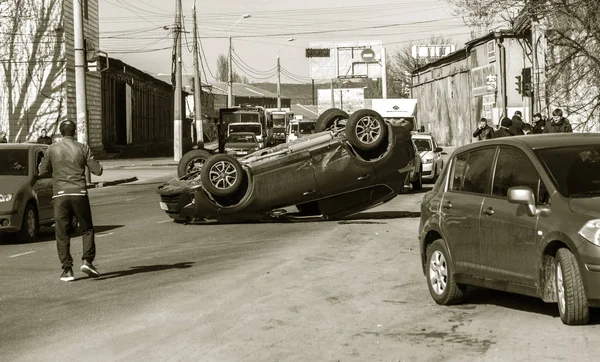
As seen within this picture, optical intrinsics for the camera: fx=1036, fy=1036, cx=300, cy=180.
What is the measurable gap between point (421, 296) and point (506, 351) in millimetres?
2745

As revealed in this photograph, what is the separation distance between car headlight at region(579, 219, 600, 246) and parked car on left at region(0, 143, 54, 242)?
10.4 meters

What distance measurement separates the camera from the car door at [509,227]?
821 cm

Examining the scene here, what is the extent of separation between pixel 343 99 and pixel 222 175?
82.9m

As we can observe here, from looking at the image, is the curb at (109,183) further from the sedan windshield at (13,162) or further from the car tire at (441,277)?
the car tire at (441,277)

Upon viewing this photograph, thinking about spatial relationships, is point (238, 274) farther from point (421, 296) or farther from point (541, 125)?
point (541, 125)

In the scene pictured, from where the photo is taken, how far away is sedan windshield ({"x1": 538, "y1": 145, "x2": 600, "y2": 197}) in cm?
818

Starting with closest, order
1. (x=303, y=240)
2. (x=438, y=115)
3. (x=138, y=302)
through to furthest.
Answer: (x=138, y=302), (x=303, y=240), (x=438, y=115)

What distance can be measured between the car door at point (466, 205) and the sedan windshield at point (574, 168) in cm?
67

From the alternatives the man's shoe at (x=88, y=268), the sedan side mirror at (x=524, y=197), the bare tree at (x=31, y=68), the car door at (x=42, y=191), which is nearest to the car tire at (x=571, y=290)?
the sedan side mirror at (x=524, y=197)

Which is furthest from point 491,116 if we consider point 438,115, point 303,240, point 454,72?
point 303,240

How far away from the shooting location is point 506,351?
7.25 meters

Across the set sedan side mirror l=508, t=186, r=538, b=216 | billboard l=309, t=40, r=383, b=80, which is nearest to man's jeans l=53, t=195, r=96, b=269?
sedan side mirror l=508, t=186, r=538, b=216

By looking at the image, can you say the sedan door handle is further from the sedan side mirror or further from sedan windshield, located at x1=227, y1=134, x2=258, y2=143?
sedan windshield, located at x1=227, y1=134, x2=258, y2=143

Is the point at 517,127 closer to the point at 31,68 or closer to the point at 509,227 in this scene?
the point at 509,227
